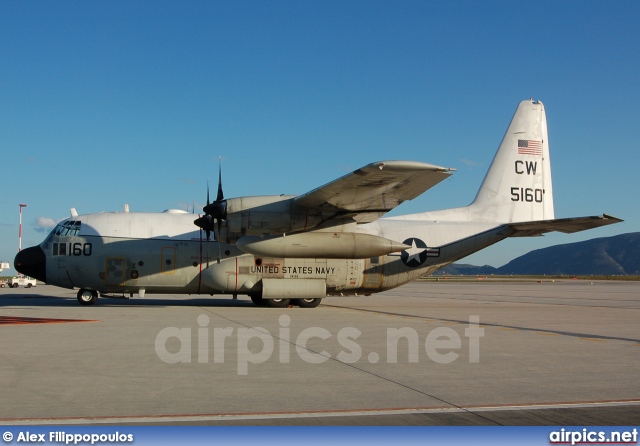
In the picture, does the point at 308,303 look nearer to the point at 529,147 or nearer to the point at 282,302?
the point at 282,302

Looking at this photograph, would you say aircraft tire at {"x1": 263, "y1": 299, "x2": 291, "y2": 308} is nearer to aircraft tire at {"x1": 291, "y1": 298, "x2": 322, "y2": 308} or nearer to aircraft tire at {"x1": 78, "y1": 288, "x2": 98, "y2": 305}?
aircraft tire at {"x1": 291, "y1": 298, "x2": 322, "y2": 308}

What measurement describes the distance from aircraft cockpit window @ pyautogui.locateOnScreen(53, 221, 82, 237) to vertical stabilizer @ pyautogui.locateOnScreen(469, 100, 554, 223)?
1697 centimetres

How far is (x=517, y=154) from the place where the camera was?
27469mm

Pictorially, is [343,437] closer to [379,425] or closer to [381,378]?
[379,425]

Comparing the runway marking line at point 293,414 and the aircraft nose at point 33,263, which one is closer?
the runway marking line at point 293,414

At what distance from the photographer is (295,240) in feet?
74.5

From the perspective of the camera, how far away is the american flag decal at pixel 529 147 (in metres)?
27.5

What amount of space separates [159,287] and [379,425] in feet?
62.6

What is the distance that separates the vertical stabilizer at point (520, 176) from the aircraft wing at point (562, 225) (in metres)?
0.98

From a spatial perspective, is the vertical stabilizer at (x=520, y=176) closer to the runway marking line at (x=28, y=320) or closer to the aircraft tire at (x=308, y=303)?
the aircraft tire at (x=308, y=303)

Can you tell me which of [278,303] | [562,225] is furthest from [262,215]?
[562,225]

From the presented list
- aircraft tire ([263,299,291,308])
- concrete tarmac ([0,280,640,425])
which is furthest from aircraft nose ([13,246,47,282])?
aircraft tire ([263,299,291,308])

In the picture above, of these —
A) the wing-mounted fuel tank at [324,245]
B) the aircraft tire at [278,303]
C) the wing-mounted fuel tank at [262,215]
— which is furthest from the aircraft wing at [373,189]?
the aircraft tire at [278,303]

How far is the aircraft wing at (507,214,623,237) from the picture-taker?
22191 mm
